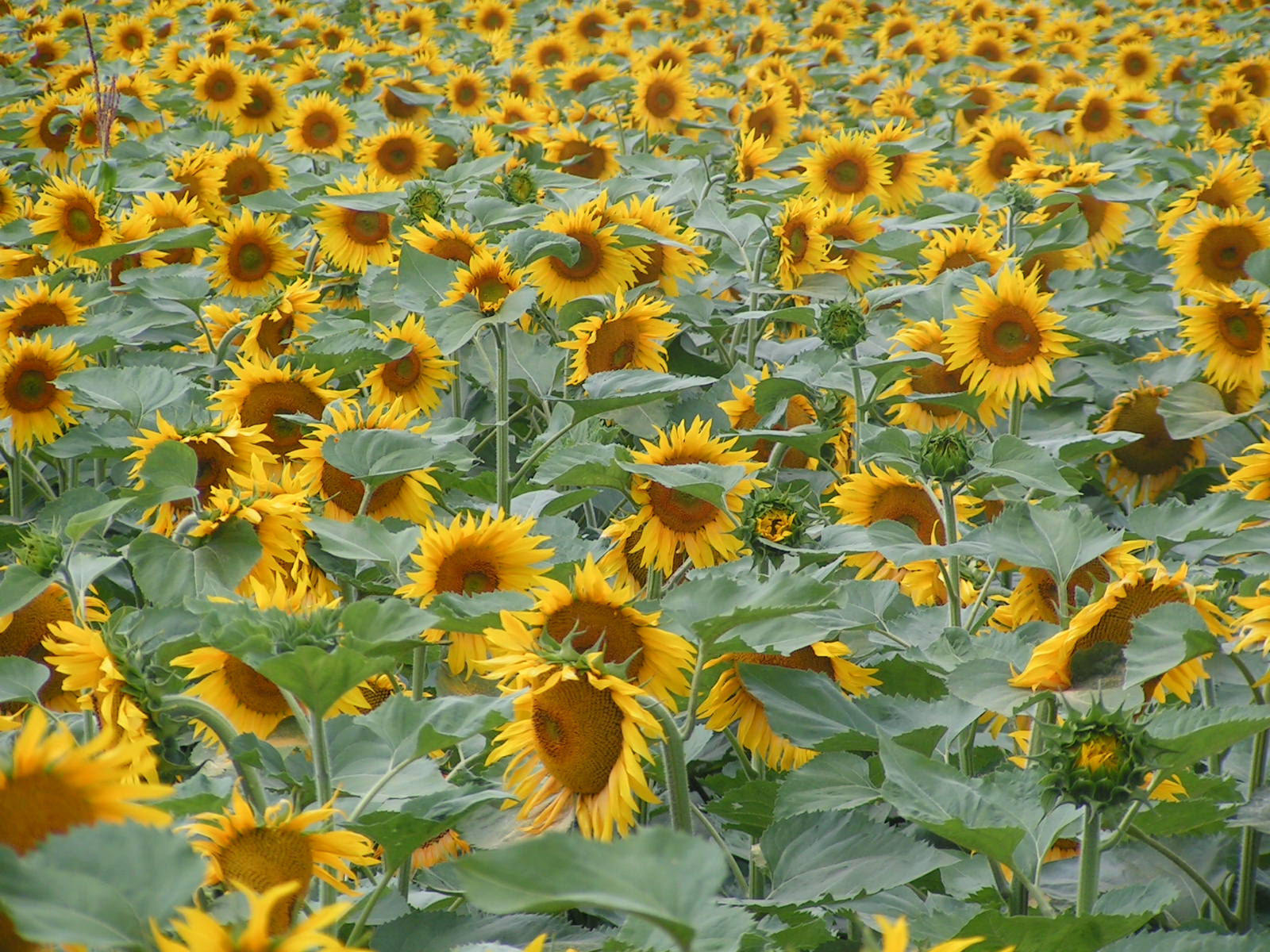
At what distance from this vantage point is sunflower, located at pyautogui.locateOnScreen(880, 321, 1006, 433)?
2092 millimetres

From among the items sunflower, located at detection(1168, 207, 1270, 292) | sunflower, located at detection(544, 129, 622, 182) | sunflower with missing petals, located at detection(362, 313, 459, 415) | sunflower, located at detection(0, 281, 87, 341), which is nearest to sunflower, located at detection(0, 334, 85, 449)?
sunflower, located at detection(0, 281, 87, 341)

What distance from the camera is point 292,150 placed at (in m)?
3.65

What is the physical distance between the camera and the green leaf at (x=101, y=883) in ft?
1.68

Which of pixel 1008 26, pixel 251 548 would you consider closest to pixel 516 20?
pixel 1008 26

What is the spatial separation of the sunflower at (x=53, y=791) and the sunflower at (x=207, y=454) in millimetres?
1054

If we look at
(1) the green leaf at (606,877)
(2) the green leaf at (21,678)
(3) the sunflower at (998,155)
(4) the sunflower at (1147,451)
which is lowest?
(4) the sunflower at (1147,451)

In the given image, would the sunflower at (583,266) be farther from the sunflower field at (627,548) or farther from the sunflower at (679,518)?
the sunflower at (679,518)

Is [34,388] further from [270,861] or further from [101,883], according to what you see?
[101,883]

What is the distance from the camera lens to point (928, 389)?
218cm

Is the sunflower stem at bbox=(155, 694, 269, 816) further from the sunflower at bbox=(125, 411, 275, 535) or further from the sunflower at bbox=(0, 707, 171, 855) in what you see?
the sunflower at bbox=(125, 411, 275, 535)

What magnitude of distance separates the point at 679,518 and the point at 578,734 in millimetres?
573

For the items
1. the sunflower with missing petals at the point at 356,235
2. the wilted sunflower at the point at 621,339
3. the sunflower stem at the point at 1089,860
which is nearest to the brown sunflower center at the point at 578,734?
the sunflower stem at the point at 1089,860

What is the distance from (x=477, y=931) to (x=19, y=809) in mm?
542

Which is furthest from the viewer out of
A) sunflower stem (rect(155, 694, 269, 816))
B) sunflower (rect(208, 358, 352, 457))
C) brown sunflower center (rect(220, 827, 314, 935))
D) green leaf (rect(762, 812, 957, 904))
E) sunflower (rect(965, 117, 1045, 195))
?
sunflower (rect(965, 117, 1045, 195))
